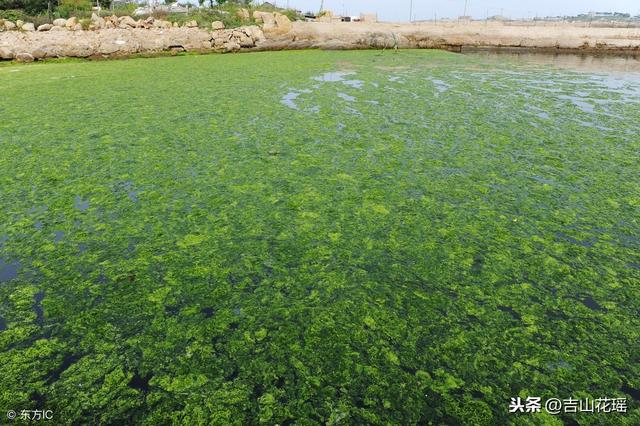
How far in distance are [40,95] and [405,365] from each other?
375 inches

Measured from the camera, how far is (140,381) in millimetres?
2096

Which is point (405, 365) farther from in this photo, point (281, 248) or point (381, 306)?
point (281, 248)

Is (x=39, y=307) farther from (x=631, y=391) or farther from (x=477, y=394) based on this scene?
(x=631, y=391)

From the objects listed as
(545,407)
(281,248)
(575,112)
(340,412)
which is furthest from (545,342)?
(575,112)

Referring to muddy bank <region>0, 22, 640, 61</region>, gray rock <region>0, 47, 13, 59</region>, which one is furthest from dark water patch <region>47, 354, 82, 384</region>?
gray rock <region>0, 47, 13, 59</region>

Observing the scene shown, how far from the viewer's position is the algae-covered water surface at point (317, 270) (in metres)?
2.05

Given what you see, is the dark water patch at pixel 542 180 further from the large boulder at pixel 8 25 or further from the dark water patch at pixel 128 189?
the large boulder at pixel 8 25

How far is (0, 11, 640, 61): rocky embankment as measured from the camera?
15.2 m

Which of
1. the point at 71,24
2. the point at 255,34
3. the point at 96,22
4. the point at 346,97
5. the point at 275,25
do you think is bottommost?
the point at 346,97

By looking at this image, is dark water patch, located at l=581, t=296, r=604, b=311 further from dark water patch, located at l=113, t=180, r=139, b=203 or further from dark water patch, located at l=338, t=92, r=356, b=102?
dark water patch, located at l=338, t=92, r=356, b=102

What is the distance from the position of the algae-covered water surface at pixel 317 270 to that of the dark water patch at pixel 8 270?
0.01 meters
